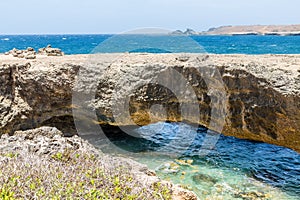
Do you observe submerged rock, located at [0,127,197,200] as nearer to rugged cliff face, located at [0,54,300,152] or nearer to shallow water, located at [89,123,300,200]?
rugged cliff face, located at [0,54,300,152]

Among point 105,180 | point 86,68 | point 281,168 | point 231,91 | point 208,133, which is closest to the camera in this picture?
point 105,180

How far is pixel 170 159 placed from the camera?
9477mm

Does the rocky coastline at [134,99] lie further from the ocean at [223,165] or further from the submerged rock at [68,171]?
the ocean at [223,165]

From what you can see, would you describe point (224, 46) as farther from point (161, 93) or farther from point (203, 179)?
point (161, 93)

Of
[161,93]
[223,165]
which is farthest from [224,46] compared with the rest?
[161,93]

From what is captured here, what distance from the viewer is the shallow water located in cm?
764

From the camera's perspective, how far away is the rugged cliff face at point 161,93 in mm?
6445

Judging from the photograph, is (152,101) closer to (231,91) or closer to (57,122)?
(231,91)

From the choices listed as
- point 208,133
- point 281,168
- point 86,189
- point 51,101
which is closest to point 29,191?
point 86,189

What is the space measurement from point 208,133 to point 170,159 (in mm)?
2874

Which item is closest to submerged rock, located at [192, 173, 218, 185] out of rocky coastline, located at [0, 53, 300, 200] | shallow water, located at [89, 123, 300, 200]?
shallow water, located at [89, 123, 300, 200]

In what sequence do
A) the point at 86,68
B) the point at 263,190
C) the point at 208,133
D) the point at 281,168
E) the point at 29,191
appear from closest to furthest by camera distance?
the point at 29,191 → the point at 263,190 → the point at 86,68 → the point at 281,168 → the point at 208,133

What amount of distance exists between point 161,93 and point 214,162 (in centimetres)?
288

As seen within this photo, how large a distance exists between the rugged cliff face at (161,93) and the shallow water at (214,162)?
131 centimetres
